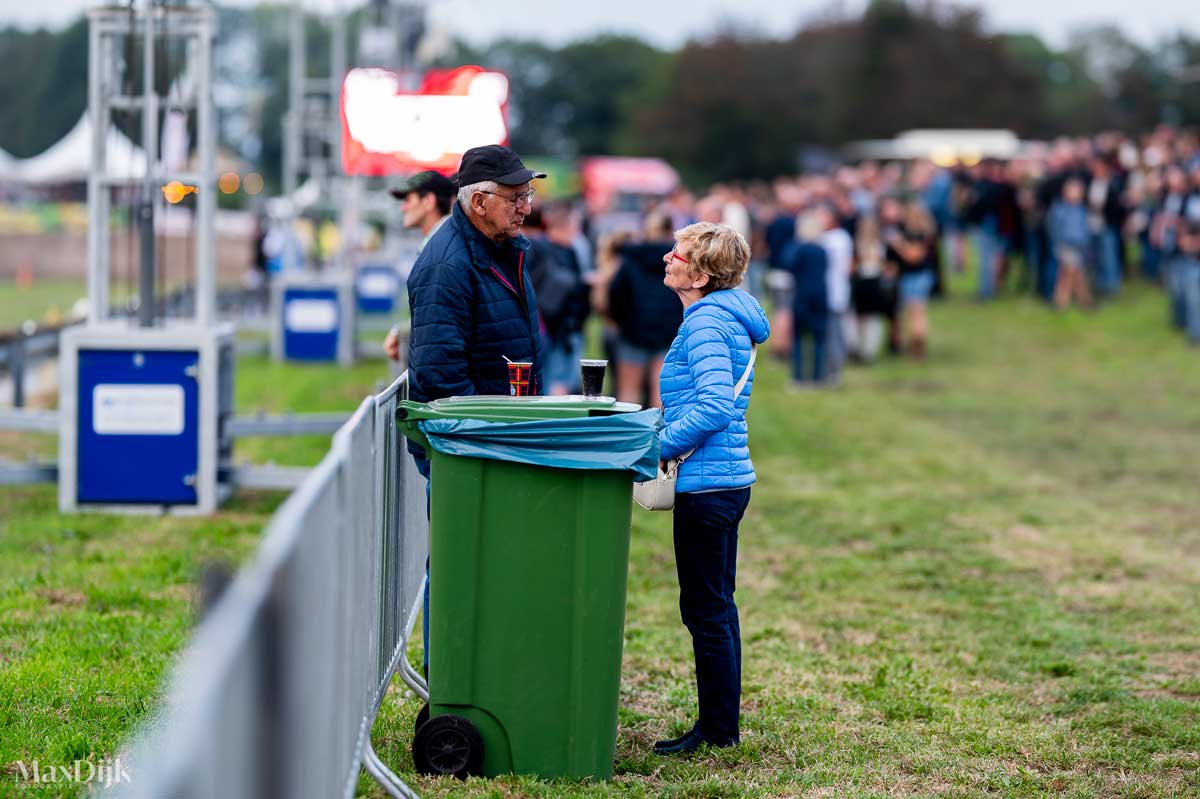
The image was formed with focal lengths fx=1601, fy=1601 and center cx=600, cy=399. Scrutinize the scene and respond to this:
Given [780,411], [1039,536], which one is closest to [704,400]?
[1039,536]

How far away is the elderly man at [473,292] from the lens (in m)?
5.30

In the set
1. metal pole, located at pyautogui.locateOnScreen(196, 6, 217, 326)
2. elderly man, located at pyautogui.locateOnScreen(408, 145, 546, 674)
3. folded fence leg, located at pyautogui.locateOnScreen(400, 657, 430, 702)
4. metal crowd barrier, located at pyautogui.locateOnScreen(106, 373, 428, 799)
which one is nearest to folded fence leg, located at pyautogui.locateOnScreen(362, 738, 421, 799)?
metal crowd barrier, located at pyautogui.locateOnScreen(106, 373, 428, 799)

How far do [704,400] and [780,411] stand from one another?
Answer: 448 inches

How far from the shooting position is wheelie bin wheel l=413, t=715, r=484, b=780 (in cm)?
489

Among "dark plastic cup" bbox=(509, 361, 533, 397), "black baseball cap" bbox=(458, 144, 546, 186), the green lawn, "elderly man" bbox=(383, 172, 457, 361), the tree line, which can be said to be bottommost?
the green lawn

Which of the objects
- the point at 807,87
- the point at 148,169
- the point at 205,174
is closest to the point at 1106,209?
the point at 205,174

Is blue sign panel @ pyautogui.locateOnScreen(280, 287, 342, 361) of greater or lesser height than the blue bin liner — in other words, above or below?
below

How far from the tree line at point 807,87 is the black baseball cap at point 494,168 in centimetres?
4275

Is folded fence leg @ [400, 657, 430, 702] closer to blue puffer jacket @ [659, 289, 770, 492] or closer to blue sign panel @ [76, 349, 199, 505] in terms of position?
blue puffer jacket @ [659, 289, 770, 492]

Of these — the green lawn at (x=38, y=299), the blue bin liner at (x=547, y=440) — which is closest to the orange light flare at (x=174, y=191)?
the blue bin liner at (x=547, y=440)

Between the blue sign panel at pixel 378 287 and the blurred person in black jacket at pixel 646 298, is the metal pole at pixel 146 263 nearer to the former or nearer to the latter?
the blurred person in black jacket at pixel 646 298

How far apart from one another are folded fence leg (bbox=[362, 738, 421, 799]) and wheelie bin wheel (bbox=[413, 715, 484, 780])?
238 millimetres

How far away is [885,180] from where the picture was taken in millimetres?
31047

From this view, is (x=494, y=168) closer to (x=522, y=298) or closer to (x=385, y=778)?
(x=522, y=298)
